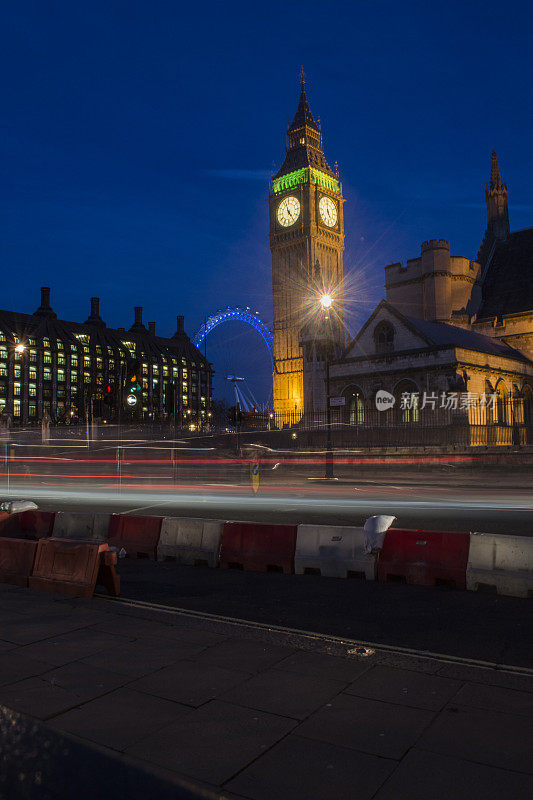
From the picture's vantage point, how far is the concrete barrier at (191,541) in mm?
10578

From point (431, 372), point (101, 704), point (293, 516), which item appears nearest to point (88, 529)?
point (293, 516)

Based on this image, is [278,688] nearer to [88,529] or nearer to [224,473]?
[88,529]

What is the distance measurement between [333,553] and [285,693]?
15.8ft

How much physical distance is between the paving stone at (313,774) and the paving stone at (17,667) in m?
2.56

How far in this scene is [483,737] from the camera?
4129 mm

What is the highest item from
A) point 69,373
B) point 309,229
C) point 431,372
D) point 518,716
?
point 309,229

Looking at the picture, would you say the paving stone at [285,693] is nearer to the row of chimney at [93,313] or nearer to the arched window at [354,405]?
the arched window at [354,405]

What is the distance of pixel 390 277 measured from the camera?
61031 millimetres

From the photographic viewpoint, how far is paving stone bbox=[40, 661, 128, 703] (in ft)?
16.4

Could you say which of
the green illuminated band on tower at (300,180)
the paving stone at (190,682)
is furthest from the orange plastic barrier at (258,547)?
the green illuminated band on tower at (300,180)

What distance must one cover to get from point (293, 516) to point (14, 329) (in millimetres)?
113754

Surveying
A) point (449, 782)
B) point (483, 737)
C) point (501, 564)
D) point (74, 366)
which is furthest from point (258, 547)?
point (74, 366)

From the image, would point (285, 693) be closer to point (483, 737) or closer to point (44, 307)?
point (483, 737)

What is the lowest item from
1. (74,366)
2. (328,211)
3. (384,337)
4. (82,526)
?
(82,526)
